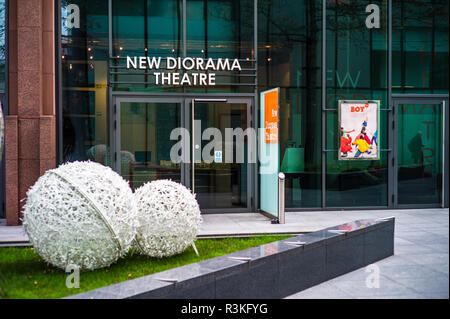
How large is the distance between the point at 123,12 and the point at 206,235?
19.7ft

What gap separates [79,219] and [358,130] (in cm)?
896

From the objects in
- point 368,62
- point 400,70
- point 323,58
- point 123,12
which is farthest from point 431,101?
point 123,12

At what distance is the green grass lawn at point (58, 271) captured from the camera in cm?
573

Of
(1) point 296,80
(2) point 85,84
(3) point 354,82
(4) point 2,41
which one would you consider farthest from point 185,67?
(3) point 354,82

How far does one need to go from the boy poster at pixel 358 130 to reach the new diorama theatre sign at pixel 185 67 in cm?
302

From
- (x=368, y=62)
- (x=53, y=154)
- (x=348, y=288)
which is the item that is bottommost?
(x=348, y=288)

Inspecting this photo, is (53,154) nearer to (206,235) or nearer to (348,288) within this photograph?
(206,235)

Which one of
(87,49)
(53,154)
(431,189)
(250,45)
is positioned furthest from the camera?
(431,189)

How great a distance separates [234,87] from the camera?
12688 millimetres

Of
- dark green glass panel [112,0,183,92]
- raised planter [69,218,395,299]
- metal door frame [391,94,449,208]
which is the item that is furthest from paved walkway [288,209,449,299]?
dark green glass panel [112,0,183,92]

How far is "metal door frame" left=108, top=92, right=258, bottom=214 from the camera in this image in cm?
1202

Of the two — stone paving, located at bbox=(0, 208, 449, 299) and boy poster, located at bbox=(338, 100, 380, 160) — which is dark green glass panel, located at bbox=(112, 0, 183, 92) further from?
boy poster, located at bbox=(338, 100, 380, 160)

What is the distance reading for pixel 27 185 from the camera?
10656 mm

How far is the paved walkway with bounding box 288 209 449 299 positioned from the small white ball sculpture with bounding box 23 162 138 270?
89.1 inches
